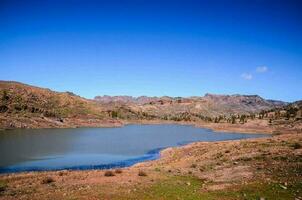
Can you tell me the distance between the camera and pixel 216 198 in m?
26.0

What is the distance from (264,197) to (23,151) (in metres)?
61.7

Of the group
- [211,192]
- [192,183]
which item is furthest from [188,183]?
[211,192]

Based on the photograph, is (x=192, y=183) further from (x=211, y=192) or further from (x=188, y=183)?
(x=211, y=192)

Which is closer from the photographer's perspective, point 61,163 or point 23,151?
point 61,163

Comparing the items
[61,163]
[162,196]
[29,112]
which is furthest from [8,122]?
[162,196]

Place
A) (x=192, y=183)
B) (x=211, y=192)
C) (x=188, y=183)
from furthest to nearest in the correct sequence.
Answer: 1. (x=192, y=183)
2. (x=188, y=183)
3. (x=211, y=192)

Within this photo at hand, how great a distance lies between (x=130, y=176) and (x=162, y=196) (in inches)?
407

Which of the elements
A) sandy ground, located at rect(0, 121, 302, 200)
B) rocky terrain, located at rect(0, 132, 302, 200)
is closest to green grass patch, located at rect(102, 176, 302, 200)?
rocky terrain, located at rect(0, 132, 302, 200)

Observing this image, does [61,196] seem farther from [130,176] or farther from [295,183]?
[295,183]

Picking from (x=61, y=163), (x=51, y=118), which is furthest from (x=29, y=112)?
(x=61, y=163)

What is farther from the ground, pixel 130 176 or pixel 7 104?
pixel 7 104

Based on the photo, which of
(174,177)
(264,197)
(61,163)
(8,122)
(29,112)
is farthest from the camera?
(29,112)

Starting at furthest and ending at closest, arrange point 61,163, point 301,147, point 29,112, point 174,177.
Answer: point 29,112
point 61,163
point 301,147
point 174,177

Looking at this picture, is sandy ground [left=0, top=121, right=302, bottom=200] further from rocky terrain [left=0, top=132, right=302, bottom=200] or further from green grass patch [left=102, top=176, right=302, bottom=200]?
green grass patch [left=102, top=176, right=302, bottom=200]
